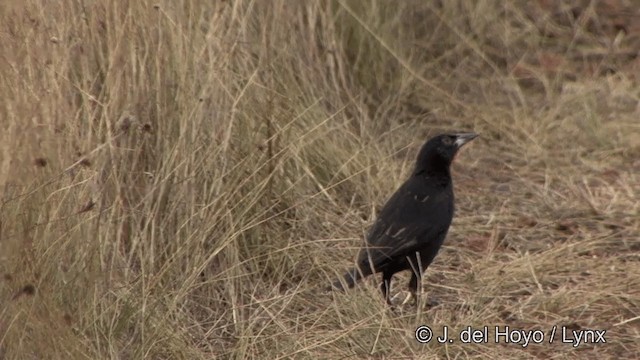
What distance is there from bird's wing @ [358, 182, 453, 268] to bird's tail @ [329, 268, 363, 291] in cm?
6

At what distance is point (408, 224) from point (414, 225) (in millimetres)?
24

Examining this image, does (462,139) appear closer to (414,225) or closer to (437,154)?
(437,154)

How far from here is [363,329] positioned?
15.1 ft

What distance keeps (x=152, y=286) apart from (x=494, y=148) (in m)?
3.41

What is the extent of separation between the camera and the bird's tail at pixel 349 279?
4.89m

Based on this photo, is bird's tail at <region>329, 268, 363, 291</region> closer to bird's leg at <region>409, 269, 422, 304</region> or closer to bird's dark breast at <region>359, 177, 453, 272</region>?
bird's dark breast at <region>359, 177, 453, 272</region>

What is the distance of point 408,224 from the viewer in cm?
514

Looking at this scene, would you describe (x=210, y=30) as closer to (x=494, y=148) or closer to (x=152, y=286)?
(x=152, y=286)

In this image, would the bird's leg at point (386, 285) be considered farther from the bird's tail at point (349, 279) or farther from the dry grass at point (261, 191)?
the bird's tail at point (349, 279)

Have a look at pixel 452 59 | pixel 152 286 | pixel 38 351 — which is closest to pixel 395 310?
pixel 152 286

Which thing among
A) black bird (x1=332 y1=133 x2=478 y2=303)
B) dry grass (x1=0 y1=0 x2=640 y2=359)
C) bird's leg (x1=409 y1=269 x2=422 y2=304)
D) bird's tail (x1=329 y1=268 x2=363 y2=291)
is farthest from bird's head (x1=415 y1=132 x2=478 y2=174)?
bird's tail (x1=329 y1=268 x2=363 y2=291)

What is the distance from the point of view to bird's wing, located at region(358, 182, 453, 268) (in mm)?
5051

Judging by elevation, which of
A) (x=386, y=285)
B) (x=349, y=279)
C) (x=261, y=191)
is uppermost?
(x=261, y=191)

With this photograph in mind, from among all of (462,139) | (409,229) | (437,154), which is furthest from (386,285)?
(462,139)
